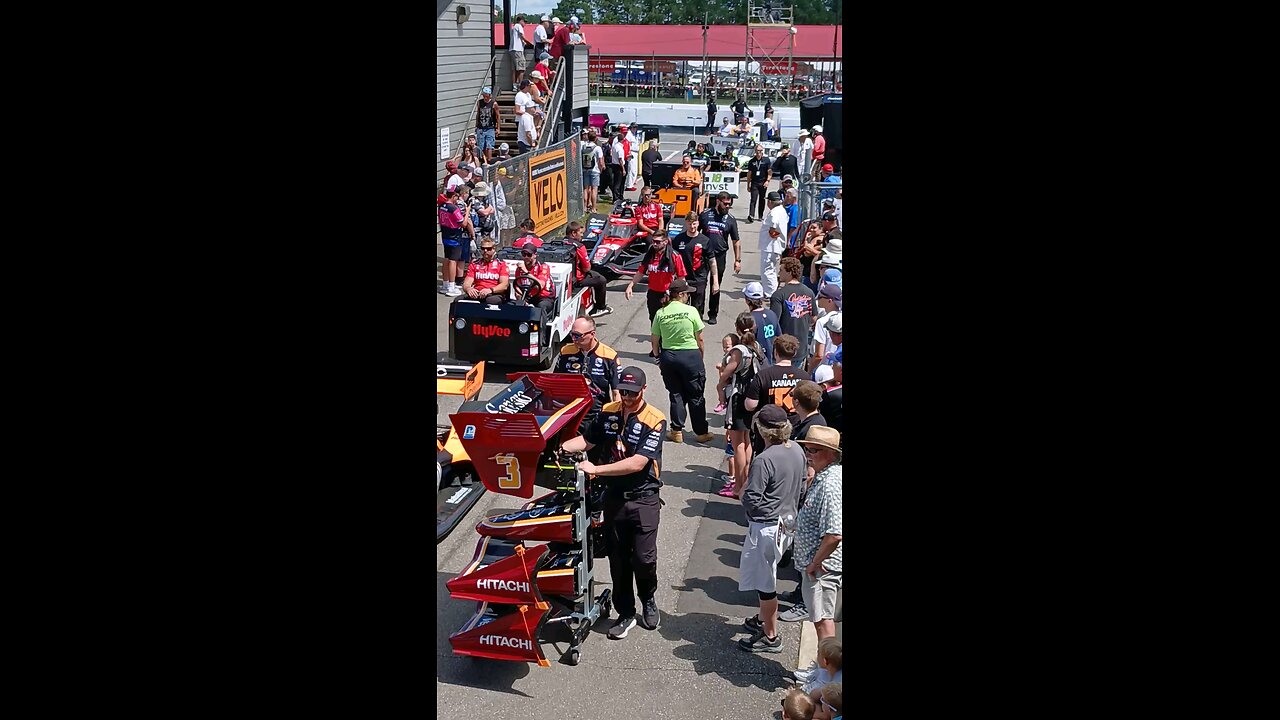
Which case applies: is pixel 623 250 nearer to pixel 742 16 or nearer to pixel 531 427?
pixel 531 427

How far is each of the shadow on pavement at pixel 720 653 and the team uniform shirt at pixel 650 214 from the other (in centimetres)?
1080

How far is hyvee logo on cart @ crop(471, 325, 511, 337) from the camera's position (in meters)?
12.8

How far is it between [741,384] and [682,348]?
136cm

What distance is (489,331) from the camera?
12.9 metres

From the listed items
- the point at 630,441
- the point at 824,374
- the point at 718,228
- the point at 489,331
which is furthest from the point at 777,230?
the point at 630,441

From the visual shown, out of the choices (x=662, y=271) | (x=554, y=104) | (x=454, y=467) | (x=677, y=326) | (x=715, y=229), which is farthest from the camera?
(x=554, y=104)

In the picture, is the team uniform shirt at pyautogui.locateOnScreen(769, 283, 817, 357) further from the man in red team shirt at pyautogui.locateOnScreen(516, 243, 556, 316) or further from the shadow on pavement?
the shadow on pavement

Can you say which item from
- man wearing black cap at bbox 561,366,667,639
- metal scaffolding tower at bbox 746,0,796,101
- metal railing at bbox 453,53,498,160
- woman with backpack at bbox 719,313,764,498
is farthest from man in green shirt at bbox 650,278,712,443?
metal scaffolding tower at bbox 746,0,796,101

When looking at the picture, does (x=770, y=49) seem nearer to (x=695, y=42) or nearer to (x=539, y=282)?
(x=695, y=42)

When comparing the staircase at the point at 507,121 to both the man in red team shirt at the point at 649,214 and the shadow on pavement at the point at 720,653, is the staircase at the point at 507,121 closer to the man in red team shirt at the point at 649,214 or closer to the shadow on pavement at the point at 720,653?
the man in red team shirt at the point at 649,214

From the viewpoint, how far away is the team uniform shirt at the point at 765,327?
1005 cm

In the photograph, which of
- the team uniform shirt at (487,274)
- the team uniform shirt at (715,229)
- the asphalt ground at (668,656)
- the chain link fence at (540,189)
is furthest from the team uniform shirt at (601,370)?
the chain link fence at (540,189)

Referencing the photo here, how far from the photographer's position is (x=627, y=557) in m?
7.27

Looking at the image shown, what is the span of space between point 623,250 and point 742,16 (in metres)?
60.4
